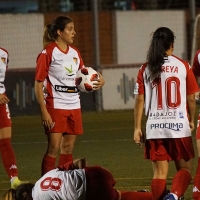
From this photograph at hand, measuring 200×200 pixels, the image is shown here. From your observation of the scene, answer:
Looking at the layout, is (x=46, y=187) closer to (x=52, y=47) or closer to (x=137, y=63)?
(x=52, y=47)

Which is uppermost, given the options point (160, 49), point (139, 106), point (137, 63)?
point (160, 49)

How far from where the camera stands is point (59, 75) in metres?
8.02

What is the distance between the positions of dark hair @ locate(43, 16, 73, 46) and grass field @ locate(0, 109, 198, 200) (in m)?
1.67

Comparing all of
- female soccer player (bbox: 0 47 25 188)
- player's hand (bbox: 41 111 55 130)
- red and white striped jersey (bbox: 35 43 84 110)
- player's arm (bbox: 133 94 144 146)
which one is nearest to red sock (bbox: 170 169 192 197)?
player's arm (bbox: 133 94 144 146)

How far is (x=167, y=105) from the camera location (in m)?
6.66

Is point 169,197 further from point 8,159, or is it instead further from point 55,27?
point 8,159

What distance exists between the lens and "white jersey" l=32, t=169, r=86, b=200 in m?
6.09

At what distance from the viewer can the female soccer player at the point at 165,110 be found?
6.61 metres

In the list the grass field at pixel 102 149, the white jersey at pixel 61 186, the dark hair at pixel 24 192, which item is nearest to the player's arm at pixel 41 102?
the grass field at pixel 102 149

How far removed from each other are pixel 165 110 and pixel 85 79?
157 cm

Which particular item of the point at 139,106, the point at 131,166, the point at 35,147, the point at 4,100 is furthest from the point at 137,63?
the point at 139,106

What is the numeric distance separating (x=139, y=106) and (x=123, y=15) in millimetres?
15201

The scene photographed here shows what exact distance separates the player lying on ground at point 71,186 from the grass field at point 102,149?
54.8 inches

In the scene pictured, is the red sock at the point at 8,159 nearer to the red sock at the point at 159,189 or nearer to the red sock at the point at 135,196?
the red sock at the point at 135,196
